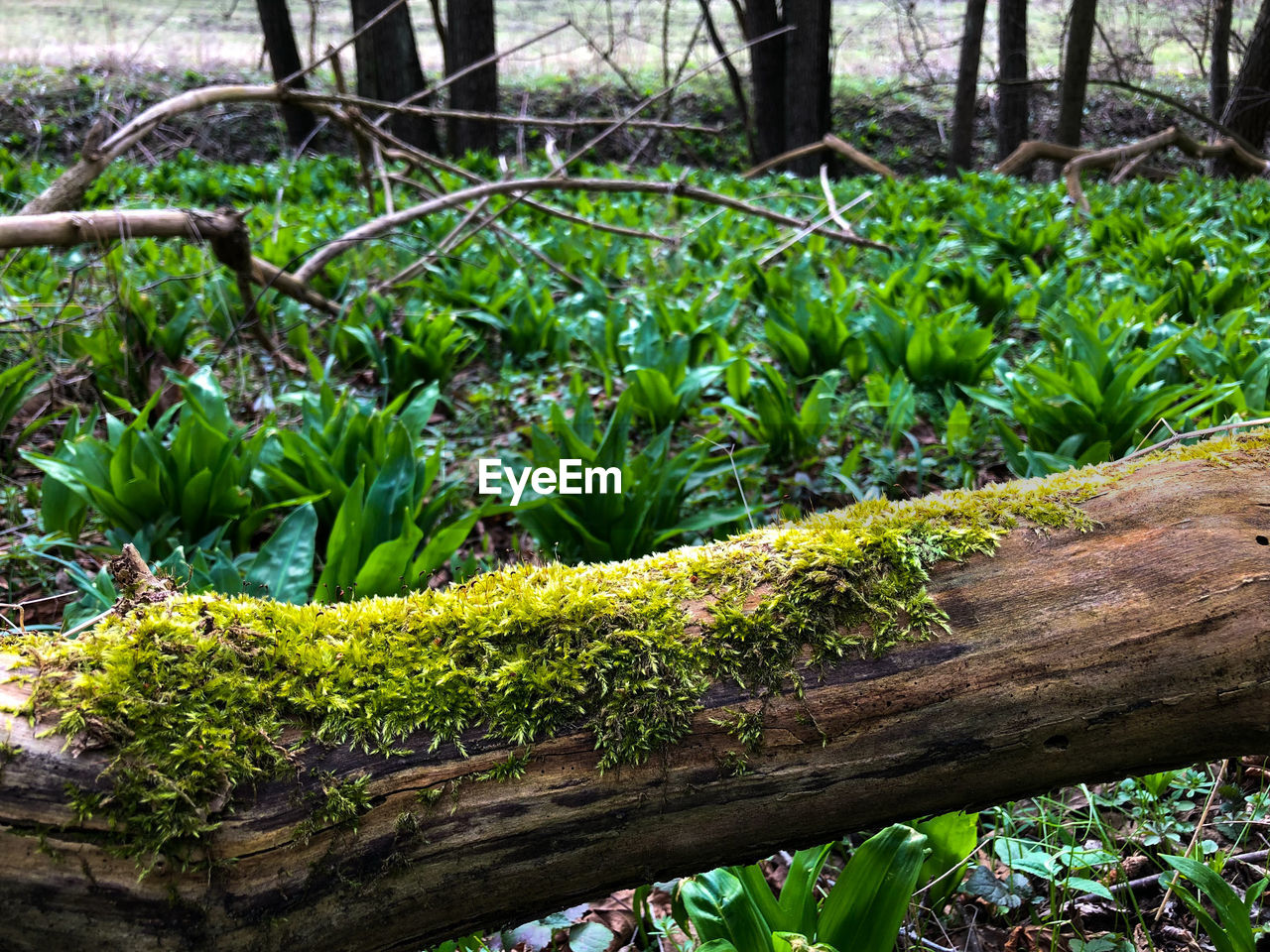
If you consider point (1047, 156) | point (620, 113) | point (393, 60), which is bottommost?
point (1047, 156)

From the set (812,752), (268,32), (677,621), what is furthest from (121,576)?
(268,32)

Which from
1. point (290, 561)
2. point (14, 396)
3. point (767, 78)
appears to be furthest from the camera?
point (767, 78)

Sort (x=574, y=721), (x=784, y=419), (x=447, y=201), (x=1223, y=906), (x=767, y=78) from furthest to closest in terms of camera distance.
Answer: (x=767, y=78), (x=447, y=201), (x=784, y=419), (x=1223, y=906), (x=574, y=721)

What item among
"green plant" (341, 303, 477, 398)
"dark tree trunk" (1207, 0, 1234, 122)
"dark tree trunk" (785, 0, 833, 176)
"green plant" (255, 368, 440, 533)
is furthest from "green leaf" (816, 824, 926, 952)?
"dark tree trunk" (1207, 0, 1234, 122)

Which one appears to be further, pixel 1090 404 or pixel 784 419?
pixel 784 419

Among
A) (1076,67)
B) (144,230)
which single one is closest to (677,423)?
(144,230)

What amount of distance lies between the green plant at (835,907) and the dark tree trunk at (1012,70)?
1456 cm

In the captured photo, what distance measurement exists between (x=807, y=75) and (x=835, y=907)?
11657mm

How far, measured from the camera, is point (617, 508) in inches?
93.9

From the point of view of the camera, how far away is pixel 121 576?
45.5 inches

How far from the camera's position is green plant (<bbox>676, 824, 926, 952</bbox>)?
1.19 metres

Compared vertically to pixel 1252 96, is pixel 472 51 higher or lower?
higher

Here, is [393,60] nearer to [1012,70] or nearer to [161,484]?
[1012,70]

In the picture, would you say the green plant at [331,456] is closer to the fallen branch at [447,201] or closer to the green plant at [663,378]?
the green plant at [663,378]
